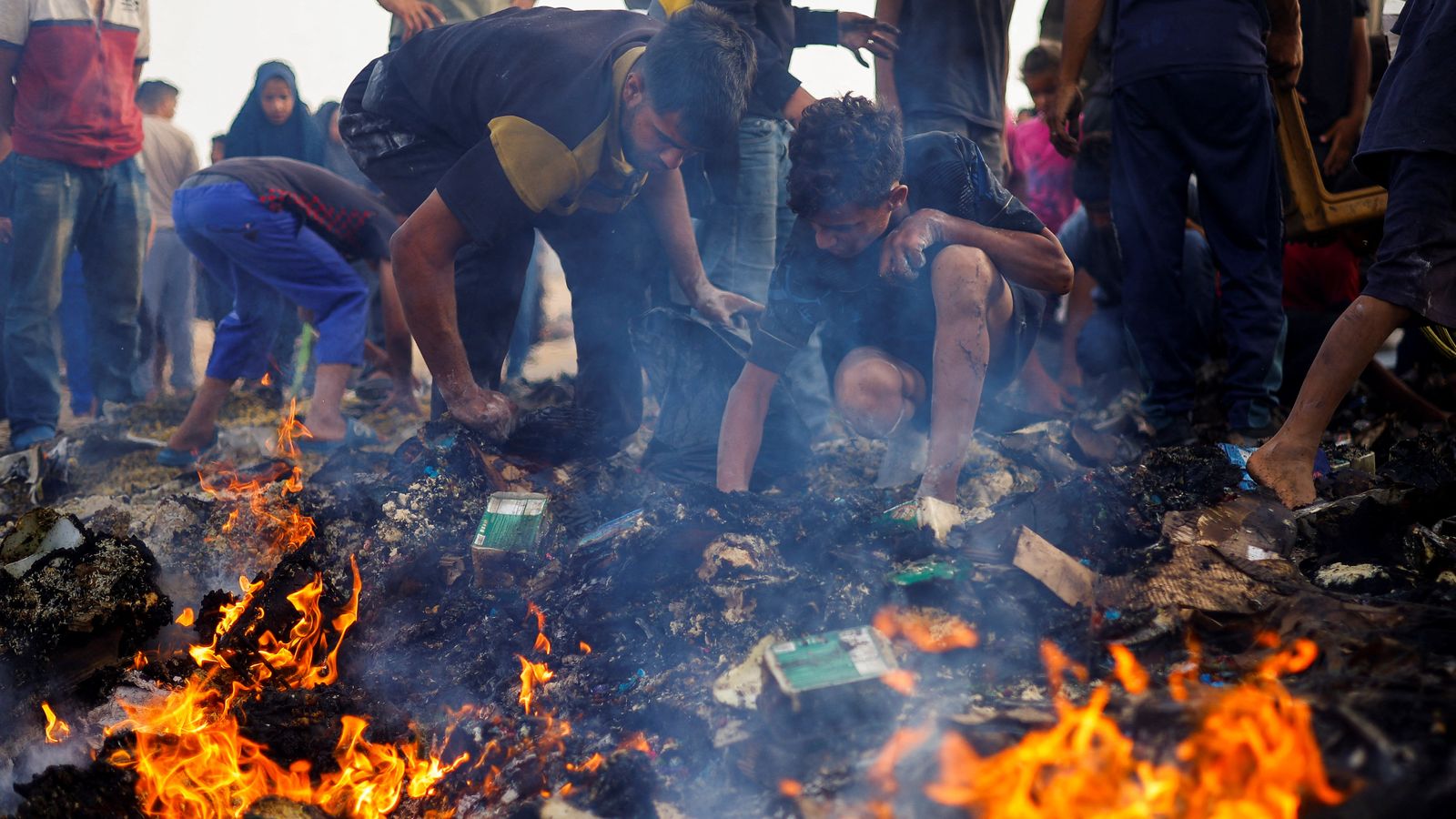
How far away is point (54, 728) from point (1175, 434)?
13.3ft

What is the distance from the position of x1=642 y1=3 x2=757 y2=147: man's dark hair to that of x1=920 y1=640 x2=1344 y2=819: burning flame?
84.1 inches

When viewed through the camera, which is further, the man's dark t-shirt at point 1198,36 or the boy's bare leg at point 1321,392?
the man's dark t-shirt at point 1198,36

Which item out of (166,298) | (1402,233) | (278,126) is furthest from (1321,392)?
(166,298)

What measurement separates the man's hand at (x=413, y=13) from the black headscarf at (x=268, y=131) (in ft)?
8.92

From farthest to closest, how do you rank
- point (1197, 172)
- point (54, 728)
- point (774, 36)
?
point (774, 36) → point (1197, 172) → point (54, 728)

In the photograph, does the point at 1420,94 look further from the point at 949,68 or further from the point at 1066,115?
the point at 949,68

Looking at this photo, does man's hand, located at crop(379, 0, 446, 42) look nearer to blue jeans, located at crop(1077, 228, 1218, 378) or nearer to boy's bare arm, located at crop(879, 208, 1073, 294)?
boy's bare arm, located at crop(879, 208, 1073, 294)

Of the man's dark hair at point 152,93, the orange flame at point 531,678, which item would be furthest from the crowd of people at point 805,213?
the man's dark hair at point 152,93

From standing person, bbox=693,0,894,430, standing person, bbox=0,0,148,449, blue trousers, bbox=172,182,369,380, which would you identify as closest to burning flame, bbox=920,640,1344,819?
standing person, bbox=693,0,894,430

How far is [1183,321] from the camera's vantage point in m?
3.72

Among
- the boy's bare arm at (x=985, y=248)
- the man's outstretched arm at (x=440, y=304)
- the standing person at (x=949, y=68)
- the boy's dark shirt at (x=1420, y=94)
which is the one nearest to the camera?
the boy's dark shirt at (x=1420, y=94)

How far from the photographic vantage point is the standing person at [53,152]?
15.8ft

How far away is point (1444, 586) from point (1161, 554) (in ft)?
2.10

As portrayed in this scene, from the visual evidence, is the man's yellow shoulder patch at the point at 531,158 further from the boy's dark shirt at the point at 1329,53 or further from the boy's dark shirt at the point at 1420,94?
the boy's dark shirt at the point at 1329,53
